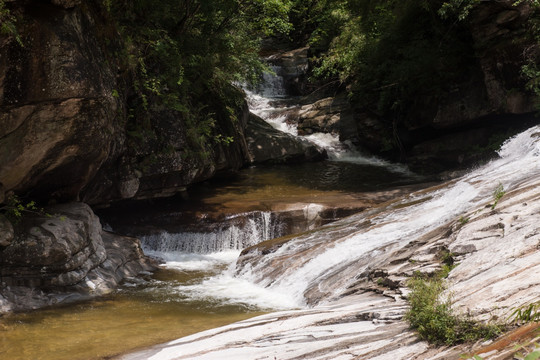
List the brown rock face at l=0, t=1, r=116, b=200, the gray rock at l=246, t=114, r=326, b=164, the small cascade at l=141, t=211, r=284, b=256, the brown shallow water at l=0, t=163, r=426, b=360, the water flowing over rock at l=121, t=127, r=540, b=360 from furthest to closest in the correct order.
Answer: the gray rock at l=246, t=114, r=326, b=164 < the small cascade at l=141, t=211, r=284, b=256 < the brown rock face at l=0, t=1, r=116, b=200 < the brown shallow water at l=0, t=163, r=426, b=360 < the water flowing over rock at l=121, t=127, r=540, b=360

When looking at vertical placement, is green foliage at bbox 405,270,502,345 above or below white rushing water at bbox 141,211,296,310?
above

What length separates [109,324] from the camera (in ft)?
23.3

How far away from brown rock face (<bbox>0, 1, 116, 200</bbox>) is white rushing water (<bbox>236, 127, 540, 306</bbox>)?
4.05 metres

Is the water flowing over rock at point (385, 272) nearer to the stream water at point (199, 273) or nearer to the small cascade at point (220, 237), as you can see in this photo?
the stream water at point (199, 273)

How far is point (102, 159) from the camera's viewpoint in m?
9.65

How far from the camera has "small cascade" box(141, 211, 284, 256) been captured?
1206 centimetres

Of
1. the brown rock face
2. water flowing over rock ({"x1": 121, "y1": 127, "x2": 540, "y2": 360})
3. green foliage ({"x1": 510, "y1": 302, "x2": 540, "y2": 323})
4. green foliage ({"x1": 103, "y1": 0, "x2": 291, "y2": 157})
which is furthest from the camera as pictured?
green foliage ({"x1": 103, "y1": 0, "x2": 291, "y2": 157})

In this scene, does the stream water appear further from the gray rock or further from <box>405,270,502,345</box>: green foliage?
<box>405,270,502,345</box>: green foliage

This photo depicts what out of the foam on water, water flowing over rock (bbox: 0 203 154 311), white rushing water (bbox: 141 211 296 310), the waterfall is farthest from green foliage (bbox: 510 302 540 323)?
the waterfall

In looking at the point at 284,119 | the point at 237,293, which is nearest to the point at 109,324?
the point at 237,293

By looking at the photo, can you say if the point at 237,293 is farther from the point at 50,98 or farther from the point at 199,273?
the point at 50,98

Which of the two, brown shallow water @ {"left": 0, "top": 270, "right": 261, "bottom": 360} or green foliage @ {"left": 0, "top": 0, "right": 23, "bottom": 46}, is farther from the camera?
green foliage @ {"left": 0, "top": 0, "right": 23, "bottom": 46}

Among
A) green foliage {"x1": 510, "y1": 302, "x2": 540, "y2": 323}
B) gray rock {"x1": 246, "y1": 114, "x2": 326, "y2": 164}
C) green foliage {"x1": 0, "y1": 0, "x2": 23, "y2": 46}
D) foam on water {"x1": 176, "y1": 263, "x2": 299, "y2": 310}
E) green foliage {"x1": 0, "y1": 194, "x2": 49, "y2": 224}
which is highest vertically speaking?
green foliage {"x1": 0, "y1": 0, "x2": 23, "y2": 46}

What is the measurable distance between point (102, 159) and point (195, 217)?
355 cm
